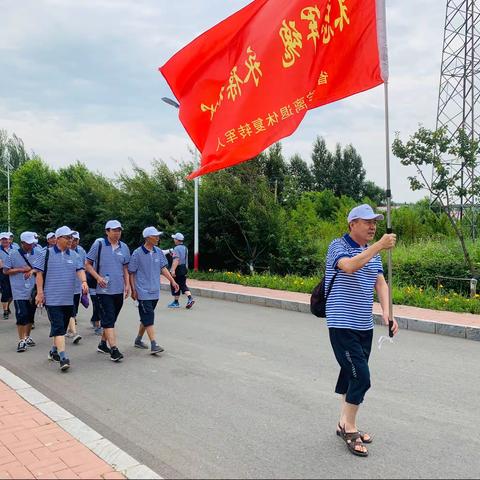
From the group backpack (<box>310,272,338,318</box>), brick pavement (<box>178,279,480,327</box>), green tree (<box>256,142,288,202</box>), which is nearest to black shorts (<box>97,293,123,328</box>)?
backpack (<box>310,272,338,318</box>)

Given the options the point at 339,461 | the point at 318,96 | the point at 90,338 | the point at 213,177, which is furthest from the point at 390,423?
the point at 213,177

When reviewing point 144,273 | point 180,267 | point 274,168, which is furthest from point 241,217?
point 144,273

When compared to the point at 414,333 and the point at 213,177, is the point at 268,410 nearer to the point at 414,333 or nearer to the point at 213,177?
the point at 414,333

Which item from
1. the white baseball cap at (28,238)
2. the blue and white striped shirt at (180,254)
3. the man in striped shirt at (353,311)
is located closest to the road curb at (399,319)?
the blue and white striped shirt at (180,254)

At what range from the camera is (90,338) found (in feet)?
28.5

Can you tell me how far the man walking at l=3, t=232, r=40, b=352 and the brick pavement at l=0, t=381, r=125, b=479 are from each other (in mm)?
3168

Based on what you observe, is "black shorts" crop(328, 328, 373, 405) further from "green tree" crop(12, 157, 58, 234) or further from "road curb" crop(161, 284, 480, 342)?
"green tree" crop(12, 157, 58, 234)

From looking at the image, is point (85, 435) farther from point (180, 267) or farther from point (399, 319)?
point (180, 267)

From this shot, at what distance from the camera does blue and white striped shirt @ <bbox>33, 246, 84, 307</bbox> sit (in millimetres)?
6801

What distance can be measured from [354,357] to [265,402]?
5.26 ft

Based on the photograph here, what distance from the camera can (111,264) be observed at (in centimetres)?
Result: 720

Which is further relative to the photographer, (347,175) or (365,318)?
(347,175)

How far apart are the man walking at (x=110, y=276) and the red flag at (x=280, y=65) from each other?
2726 millimetres

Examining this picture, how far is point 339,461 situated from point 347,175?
47312 millimetres
